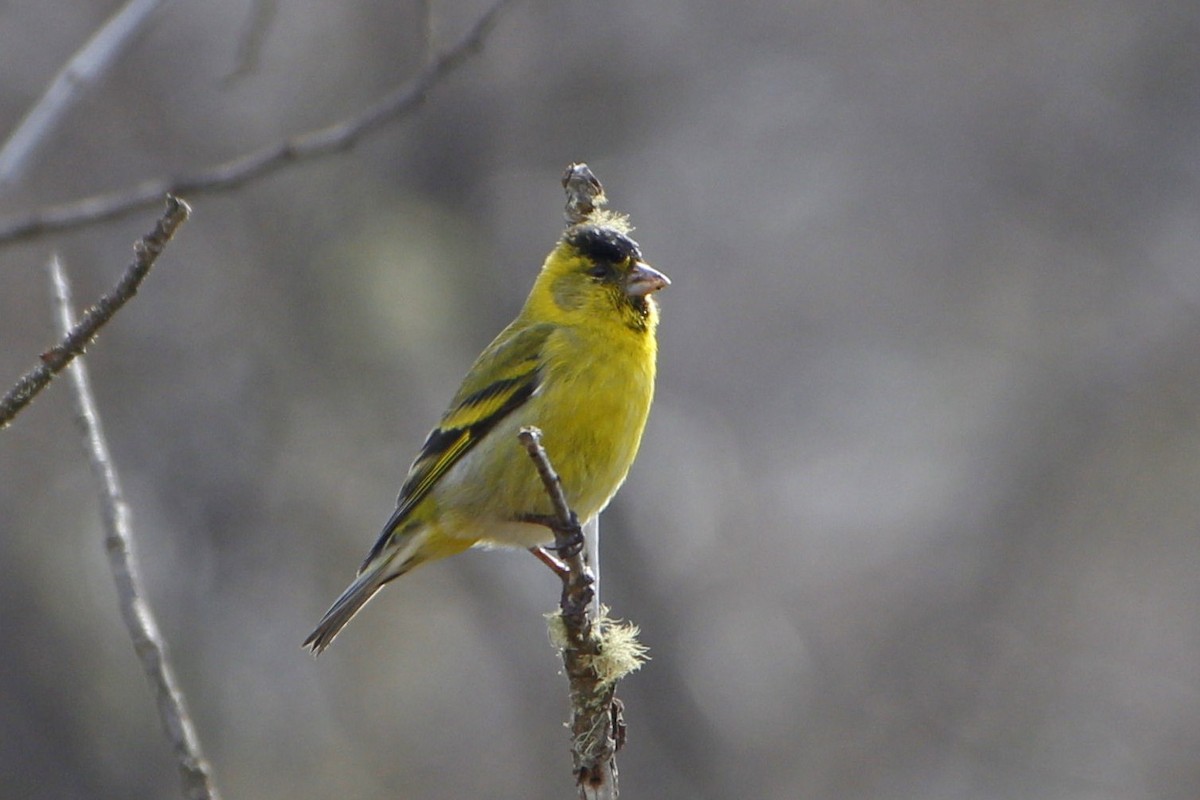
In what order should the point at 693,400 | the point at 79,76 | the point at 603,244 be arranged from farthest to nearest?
the point at 693,400 → the point at 603,244 → the point at 79,76

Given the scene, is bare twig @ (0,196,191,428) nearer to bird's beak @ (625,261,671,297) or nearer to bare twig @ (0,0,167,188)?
bare twig @ (0,0,167,188)

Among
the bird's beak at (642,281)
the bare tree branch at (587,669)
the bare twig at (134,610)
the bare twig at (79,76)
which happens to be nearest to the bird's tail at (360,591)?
the bird's beak at (642,281)

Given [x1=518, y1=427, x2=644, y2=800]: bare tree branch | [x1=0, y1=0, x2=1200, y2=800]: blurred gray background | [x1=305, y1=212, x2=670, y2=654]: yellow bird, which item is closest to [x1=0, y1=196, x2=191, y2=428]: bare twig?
[x1=518, y1=427, x2=644, y2=800]: bare tree branch

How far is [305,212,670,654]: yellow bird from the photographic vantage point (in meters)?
5.74

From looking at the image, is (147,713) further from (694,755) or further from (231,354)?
(694,755)

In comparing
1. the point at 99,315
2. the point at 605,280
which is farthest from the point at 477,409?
the point at 99,315

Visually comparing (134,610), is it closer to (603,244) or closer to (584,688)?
(584,688)

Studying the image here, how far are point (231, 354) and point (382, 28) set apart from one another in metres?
4.80

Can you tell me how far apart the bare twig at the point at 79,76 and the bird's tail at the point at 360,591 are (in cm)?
306

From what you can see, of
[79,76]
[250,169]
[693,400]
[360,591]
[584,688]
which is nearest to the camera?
[250,169]

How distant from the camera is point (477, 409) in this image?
628 centimetres

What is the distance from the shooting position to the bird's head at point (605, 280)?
6.15 metres

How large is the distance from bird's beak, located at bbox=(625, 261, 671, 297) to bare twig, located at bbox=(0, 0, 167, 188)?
3090mm

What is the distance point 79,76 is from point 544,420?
294 centimetres
